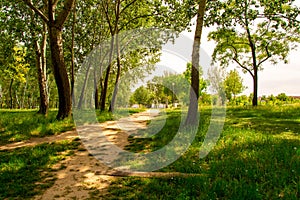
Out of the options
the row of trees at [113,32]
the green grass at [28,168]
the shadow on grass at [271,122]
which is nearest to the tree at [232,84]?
the row of trees at [113,32]

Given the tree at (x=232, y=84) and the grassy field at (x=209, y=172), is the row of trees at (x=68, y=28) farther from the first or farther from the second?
the tree at (x=232, y=84)

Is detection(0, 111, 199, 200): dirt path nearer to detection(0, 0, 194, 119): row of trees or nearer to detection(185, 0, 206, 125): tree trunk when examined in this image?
detection(185, 0, 206, 125): tree trunk

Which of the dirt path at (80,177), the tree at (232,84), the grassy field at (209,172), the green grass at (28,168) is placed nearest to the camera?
the grassy field at (209,172)

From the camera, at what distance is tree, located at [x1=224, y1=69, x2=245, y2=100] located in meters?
61.3

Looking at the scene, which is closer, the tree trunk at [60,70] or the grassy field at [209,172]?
the grassy field at [209,172]

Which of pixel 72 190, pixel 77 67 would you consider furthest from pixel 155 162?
pixel 77 67

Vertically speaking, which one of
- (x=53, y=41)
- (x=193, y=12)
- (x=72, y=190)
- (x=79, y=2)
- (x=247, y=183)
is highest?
(x=79, y=2)

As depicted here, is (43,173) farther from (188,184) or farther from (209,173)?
(209,173)

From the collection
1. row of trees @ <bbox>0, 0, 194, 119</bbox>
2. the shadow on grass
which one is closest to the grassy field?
the shadow on grass

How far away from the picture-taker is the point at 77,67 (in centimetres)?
3578

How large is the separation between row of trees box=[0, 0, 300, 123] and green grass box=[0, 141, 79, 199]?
5.30 m

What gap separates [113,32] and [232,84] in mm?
44536

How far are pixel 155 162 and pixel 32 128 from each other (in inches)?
274

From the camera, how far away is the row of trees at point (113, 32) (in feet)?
44.3
